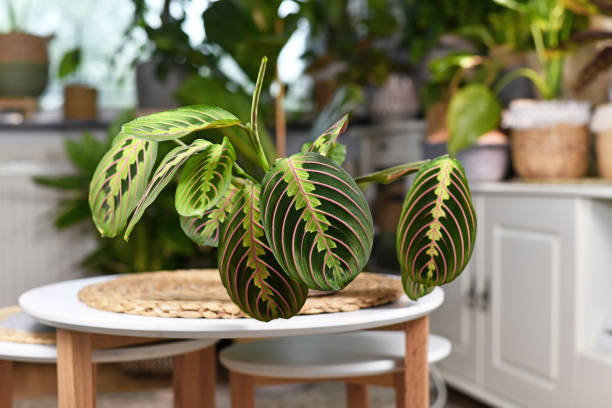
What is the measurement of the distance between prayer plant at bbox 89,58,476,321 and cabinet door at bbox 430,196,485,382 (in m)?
1.33

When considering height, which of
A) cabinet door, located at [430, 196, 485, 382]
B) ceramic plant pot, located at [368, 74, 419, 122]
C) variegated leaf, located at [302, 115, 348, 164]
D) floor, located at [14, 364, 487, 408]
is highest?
ceramic plant pot, located at [368, 74, 419, 122]

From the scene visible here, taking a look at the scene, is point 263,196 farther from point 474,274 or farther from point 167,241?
Result: point 167,241

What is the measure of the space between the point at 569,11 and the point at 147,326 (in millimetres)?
1785

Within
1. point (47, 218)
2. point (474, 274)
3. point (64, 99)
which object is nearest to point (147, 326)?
point (474, 274)

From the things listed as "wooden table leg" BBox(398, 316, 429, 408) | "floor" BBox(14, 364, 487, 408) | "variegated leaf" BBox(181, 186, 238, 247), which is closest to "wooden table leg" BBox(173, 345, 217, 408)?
"variegated leaf" BBox(181, 186, 238, 247)

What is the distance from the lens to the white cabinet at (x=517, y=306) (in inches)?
72.2

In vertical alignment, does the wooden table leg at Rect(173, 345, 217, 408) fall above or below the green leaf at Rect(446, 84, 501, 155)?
below

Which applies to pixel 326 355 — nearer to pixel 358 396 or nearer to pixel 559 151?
pixel 358 396

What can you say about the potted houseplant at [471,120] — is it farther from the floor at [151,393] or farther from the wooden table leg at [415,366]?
the wooden table leg at [415,366]

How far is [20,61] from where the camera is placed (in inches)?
116

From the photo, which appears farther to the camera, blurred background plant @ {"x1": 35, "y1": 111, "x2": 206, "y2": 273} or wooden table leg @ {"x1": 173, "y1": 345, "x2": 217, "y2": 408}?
blurred background plant @ {"x1": 35, "y1": 111, "x2": 206, "y2": 273}

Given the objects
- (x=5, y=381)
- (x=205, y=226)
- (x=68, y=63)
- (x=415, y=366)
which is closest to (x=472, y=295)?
(x=415, y=366)

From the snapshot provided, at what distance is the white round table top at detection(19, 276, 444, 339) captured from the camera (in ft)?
2.96

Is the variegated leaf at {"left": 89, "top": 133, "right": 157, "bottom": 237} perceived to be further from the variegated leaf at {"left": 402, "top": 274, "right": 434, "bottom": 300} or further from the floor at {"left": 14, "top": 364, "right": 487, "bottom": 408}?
the floor at {"left": 14, "top": 364, "right": 487, "bottom": 408}
